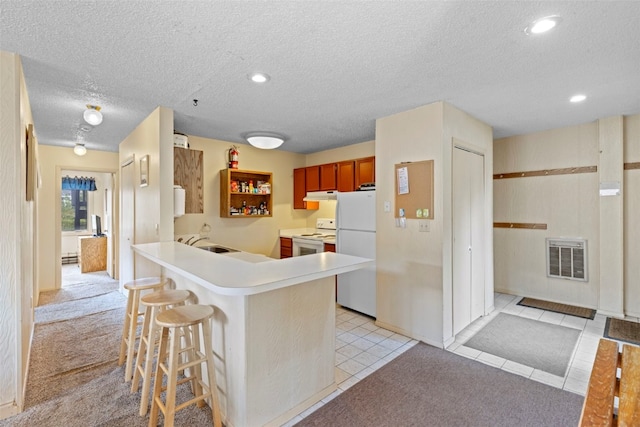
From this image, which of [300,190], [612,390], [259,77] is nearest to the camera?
[612,390]

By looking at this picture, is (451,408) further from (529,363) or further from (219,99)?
(219,99)

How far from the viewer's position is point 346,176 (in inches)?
182

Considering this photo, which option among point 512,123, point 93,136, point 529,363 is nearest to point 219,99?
point 93,136

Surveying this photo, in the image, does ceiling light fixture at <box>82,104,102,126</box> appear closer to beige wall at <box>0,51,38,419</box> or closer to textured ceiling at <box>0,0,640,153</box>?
textured ceiling at <box>0,0,640,153</box>

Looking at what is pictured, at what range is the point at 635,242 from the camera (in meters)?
3.42

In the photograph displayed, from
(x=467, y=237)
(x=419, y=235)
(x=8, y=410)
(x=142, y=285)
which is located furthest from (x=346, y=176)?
(x=8, y=410)

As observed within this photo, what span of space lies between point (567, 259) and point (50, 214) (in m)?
7.66

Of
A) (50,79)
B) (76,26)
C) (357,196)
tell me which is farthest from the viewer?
(357,196)

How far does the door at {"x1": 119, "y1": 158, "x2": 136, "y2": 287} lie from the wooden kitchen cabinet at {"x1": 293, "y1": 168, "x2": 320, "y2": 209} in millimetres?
2518

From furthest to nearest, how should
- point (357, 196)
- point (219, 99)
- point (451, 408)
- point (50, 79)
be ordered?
1. point (357, 196)
2. point (219, 99)
3. point (50, 79)
4. point (451, 408)

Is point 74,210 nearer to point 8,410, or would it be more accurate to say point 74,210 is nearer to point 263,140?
point 263,140

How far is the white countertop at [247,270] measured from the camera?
1.47 metres

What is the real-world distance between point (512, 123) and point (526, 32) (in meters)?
2.19

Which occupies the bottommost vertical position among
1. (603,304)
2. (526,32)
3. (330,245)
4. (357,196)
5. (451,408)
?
(451,408)
